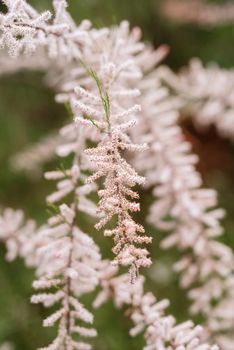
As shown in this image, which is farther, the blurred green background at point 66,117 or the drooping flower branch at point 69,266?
A: the blurred green background at point 66,117

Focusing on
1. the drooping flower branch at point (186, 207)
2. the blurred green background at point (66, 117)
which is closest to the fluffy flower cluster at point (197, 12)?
the blurred green background at point (66, 117)

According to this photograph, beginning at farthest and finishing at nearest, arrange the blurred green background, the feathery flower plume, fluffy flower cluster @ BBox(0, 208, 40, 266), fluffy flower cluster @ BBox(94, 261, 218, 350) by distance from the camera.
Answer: the blurred green background, fluffy flower cluster @ BBox(0, 208, 40, 266), fluffy flower cluster @ BBox(94, 261, 218, 350), the feathery flower plume

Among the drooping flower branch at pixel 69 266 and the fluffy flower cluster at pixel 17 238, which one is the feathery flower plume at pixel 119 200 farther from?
the fluffy flower cluster at pixel 17 238

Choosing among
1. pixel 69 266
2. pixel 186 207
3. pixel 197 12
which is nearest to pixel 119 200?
pixel 69 266

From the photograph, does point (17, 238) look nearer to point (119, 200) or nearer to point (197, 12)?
point (119, 200)

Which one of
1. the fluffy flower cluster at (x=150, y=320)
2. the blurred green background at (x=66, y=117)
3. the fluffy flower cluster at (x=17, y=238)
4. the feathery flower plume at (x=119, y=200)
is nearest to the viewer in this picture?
the feathery flower plume at (x=119, y=200)

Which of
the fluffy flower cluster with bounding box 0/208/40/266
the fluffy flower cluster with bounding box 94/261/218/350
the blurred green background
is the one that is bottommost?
the fluffy flower cluster with bounding box 94/261/218/350

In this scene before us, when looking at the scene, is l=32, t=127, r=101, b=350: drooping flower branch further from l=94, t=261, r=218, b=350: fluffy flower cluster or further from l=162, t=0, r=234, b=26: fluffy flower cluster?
l=162, t=0, r=234, b=26: fluffy flower cluster

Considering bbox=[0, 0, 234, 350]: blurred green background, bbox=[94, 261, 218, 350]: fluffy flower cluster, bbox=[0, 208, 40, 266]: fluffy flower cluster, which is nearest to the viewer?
bbox=[94, 261, 218, 350]: fluffy flower cluster

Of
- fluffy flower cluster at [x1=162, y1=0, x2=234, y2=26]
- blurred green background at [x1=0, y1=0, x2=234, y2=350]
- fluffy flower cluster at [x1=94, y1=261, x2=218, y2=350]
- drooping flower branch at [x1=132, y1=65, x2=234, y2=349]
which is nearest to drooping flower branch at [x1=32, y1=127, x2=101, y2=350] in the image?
fluffy flower cluster at [x1=94, y1=261, x2=218, y2=350]
